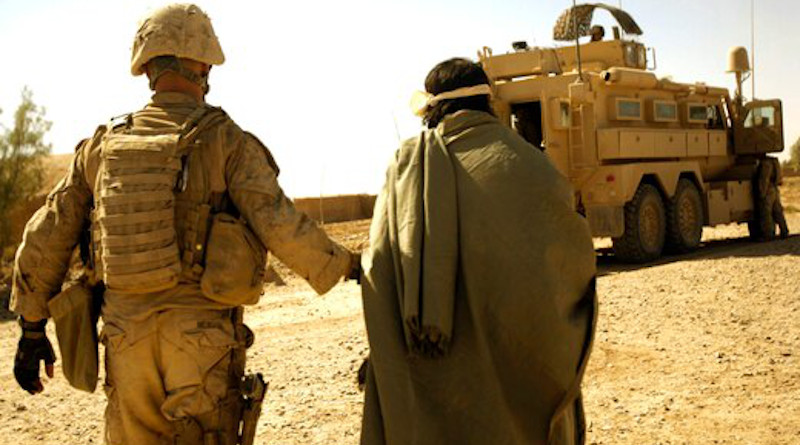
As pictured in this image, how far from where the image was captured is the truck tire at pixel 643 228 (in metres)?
11.8

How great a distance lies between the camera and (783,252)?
424 inches

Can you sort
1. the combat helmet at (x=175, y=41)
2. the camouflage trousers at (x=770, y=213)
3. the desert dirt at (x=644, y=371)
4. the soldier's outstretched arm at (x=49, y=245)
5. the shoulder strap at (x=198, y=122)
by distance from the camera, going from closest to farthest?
1. the shoulder strap at (x=198, y=122)
2. the combat helmet at (x=175, y=41)
3. the soldier's outstretched arm at (x=49, y=245)
4. the desert dirt at (x=644, y=371)
5. the camouflage trousers at (x=770, y=213)

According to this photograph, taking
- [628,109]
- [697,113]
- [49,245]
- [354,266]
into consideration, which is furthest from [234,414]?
[697,113]

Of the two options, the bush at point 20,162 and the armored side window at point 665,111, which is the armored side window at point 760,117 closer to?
the armored side window at point 665,111

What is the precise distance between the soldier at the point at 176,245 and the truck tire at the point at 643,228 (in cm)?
923

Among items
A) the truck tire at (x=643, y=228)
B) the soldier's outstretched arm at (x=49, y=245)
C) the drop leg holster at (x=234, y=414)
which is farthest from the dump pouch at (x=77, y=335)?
the truck tire at (x=643, y=228)

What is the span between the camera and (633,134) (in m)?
12.0

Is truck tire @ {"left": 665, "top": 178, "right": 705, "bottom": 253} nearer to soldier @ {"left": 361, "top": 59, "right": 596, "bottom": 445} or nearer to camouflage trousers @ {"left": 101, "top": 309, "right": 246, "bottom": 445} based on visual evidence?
soldier @ {"left": 361, "top": 59, "right": 596, "bottom": 445}

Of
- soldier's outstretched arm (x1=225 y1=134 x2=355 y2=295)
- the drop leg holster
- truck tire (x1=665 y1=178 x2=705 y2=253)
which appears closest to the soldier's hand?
soldier's outstretched arm (x1=225 y1=134 x2=355 y2=295)

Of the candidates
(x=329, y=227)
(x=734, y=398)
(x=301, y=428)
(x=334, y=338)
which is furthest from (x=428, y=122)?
(x=329, y=227)

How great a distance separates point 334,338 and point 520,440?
16.0ft

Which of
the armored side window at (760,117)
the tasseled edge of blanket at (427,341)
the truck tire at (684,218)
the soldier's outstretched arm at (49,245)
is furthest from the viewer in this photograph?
the armored side window at (760,117)

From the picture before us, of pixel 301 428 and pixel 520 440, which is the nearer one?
pixel 520 440

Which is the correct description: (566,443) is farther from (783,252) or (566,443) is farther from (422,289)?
(783,252)
